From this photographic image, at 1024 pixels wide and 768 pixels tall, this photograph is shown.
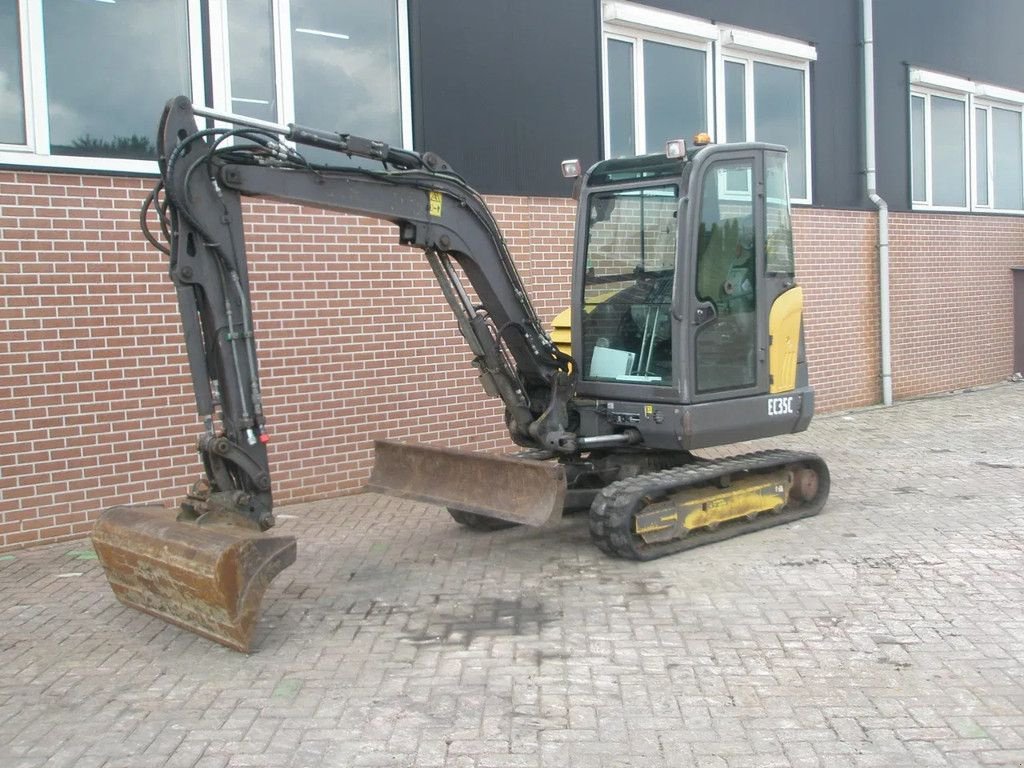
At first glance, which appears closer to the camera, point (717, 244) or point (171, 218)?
point (171, 218)

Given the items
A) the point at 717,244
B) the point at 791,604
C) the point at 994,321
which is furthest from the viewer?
the point at 994,321

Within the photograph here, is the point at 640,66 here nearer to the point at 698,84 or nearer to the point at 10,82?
the point at 698,84

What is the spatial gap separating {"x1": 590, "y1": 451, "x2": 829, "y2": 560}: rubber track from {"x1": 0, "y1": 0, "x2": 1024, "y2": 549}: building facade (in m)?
3.01

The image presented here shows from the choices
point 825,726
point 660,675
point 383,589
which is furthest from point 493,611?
point 825,726

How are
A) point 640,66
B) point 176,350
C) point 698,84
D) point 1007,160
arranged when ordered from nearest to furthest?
point 176,350
point 640,66
point 698,84
point 1007,160

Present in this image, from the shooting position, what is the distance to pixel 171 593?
205 inches

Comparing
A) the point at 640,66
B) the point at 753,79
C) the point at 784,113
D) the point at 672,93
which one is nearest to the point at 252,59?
the point at 640,66

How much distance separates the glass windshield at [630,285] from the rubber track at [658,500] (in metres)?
0.67

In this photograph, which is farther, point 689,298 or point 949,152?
point 949,152

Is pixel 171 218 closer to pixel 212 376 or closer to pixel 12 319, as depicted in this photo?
pixel 212 376

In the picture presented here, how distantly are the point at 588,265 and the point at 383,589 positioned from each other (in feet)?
8.85

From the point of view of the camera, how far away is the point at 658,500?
6.74 meters

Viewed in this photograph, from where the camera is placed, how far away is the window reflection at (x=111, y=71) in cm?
729

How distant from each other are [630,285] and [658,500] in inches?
58.5
